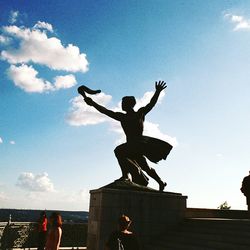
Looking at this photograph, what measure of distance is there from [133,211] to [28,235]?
8.27 meters

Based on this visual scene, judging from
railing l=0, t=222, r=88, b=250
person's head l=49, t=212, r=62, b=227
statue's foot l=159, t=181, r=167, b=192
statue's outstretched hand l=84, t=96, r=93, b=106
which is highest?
statue's outstretched hand l=84, t=96, r=93, b=106

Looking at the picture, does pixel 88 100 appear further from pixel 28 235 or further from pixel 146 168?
pixel 28 235

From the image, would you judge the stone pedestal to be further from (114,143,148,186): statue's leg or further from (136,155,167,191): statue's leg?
(136,155,167,191): statue's leg

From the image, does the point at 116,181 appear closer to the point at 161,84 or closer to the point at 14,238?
the point at 161,84

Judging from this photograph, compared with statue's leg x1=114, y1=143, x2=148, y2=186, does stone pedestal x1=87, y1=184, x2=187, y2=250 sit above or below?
below

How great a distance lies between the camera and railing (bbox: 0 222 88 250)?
15.2 m

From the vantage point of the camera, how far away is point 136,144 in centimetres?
1103

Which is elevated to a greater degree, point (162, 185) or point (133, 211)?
point (162, 185)

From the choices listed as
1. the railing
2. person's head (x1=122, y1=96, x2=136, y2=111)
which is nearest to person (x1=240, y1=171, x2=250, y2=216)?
person's head (x1=122, y1=96, x2=136, y2=111)

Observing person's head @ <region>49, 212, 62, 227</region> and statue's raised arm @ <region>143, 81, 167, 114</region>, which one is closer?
person's head @ <region>49, 212, 62, 227</region>

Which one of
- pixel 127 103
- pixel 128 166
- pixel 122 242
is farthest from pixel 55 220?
pixel 127 103

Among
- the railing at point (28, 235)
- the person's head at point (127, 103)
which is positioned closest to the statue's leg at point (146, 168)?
the person's head at point (127, 103)

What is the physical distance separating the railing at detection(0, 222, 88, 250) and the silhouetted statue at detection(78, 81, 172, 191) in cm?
753

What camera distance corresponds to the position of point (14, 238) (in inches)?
608
